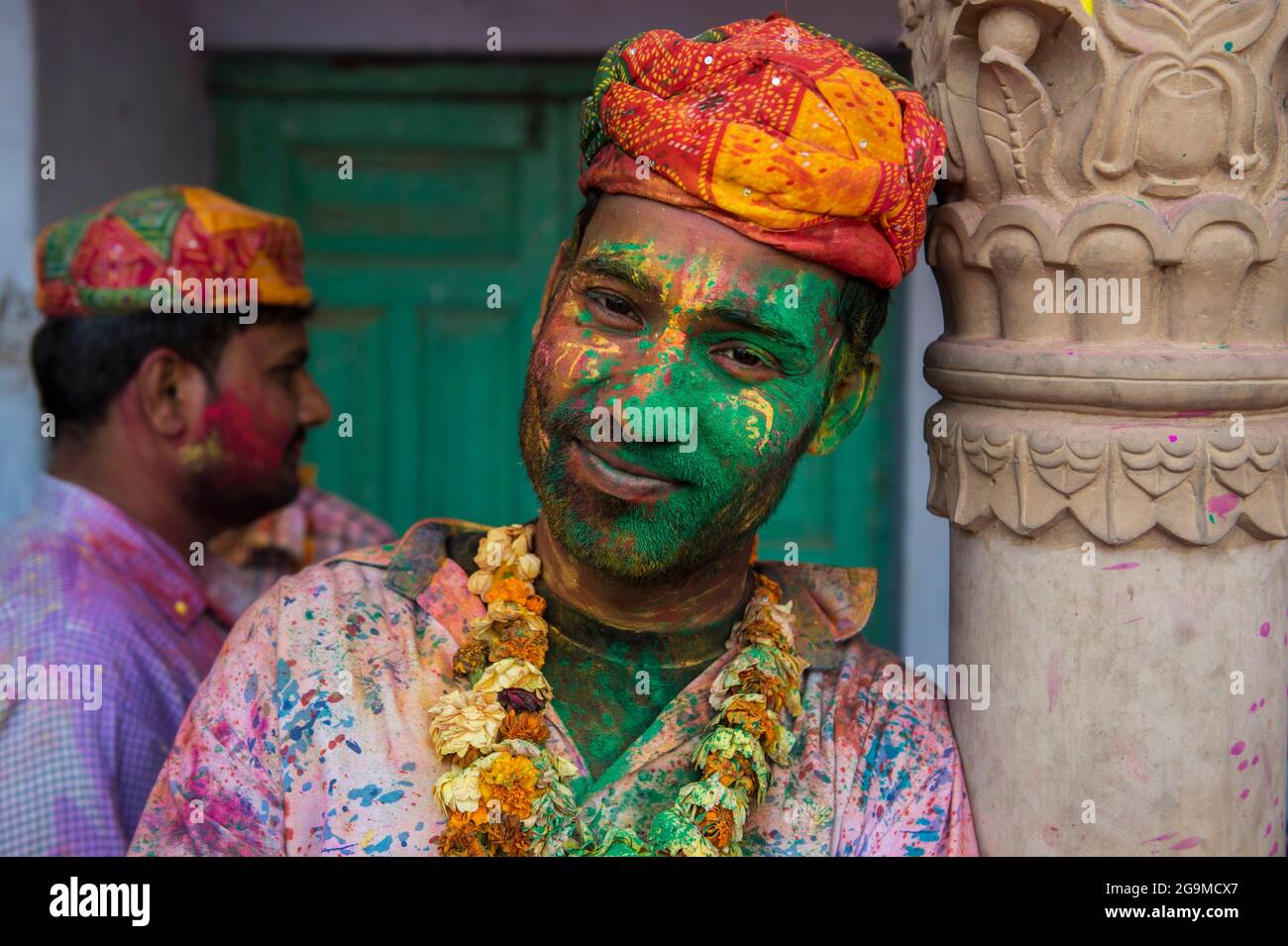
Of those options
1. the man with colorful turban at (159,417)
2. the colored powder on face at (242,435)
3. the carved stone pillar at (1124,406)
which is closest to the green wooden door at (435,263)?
the man with colorful turban at (159,417)

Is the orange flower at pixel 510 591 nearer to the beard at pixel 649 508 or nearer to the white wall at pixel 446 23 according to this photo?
the beard at pixel 649 508

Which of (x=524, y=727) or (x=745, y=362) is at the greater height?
(x=745, y=362)

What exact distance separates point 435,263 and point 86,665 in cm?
215

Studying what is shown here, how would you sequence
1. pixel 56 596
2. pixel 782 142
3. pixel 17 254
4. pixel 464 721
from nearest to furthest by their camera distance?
1. pixel 782 142
2. pixel 464 721
3. pixel 56 596
4. pixel 17 254

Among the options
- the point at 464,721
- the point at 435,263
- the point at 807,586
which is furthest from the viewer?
the point at 435,263

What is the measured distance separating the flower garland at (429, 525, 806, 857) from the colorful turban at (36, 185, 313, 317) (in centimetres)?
148

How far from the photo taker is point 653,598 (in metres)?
2.18

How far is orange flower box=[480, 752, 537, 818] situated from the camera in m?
1.95

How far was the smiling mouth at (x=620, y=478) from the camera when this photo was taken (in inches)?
77.4

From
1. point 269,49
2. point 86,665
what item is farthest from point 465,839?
point 269,49

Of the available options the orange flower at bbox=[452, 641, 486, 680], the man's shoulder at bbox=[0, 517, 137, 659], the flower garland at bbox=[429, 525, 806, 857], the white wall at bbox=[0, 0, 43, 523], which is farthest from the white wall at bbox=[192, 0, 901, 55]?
the orange flower at bbox=[452, 641, 486, 680]

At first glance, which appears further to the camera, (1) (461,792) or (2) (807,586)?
(2) (807,586)

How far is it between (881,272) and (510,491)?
2860 millimetres

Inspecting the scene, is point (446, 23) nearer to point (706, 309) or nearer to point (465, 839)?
point (706, 309)
